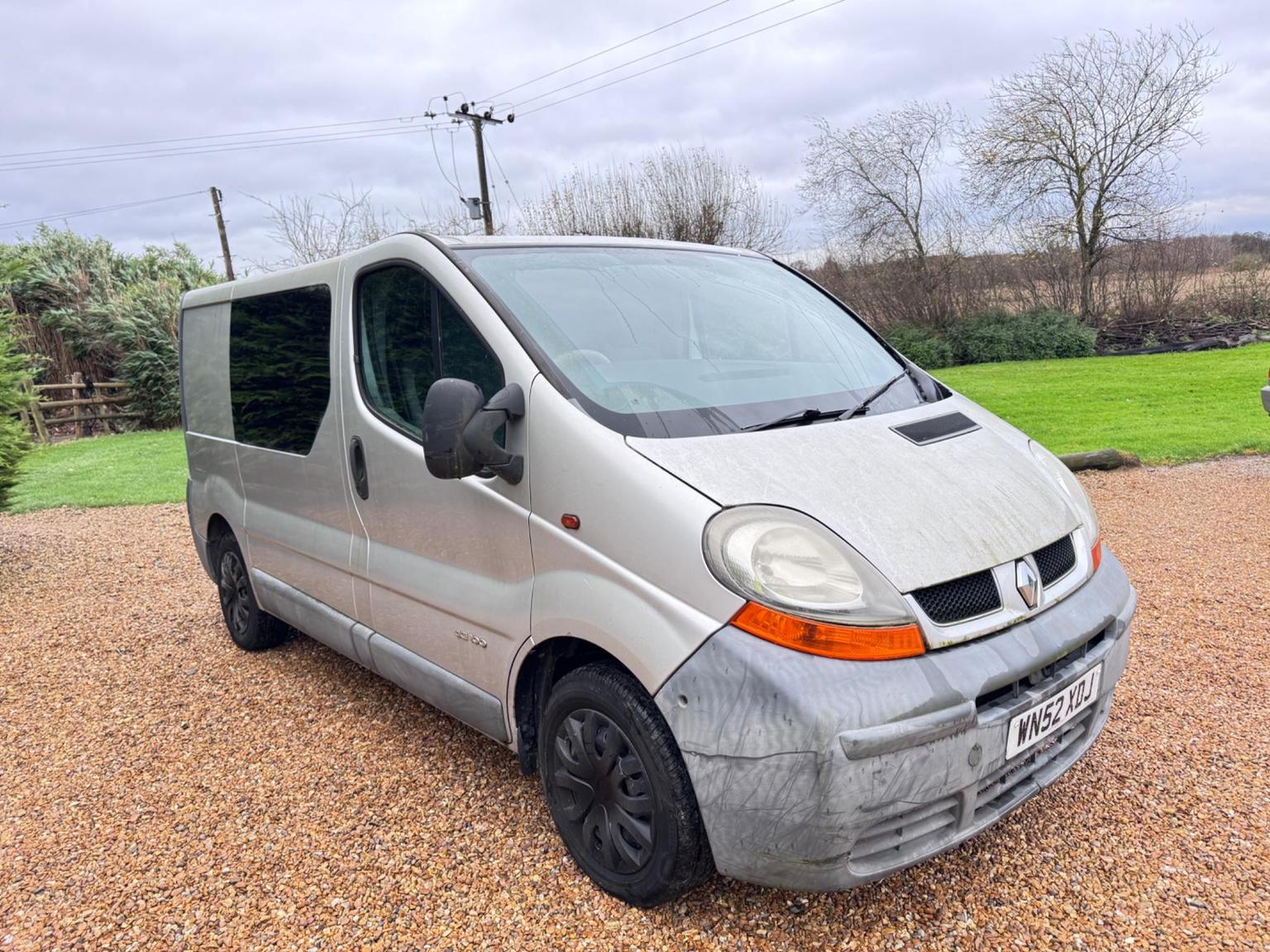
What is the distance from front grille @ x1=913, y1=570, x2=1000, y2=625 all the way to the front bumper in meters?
0.07

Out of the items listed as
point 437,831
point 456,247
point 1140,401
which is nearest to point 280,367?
point 456,247

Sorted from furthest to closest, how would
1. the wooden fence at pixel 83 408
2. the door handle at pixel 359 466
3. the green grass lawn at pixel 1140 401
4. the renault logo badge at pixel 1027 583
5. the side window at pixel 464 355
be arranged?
the wooden fence at pixel 83 408 < the green grass lawn at pixel 1140 401 < the door handle at pixel 359 466 < the side window at pixel 464 355 < the renault logo badge at pixel 1027 583

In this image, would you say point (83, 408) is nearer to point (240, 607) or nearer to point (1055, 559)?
point (240, 607)

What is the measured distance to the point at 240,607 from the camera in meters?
4.61

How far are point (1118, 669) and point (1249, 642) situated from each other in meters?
2.13

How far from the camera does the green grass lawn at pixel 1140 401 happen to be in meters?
9.22

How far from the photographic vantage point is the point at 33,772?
3.48 metres

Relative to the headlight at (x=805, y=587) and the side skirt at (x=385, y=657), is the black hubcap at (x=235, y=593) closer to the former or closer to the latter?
the side skirt at (x=385, y=657)

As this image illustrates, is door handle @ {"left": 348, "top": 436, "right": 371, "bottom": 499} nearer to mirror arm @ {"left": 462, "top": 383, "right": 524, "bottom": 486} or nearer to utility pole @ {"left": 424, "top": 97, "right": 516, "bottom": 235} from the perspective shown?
mirror arm @ {"left": 462, "top": 383, "right": 524, "bottom": 486}

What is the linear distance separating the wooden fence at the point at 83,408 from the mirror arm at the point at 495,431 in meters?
19.6

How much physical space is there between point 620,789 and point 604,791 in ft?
0.22

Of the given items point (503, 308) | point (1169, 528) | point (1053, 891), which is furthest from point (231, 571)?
point (1169, 528)

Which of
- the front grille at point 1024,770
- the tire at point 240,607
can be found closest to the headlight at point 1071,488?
the front grille at point 1024,770

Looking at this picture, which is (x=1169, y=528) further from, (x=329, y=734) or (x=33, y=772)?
(x=33, y=772)
